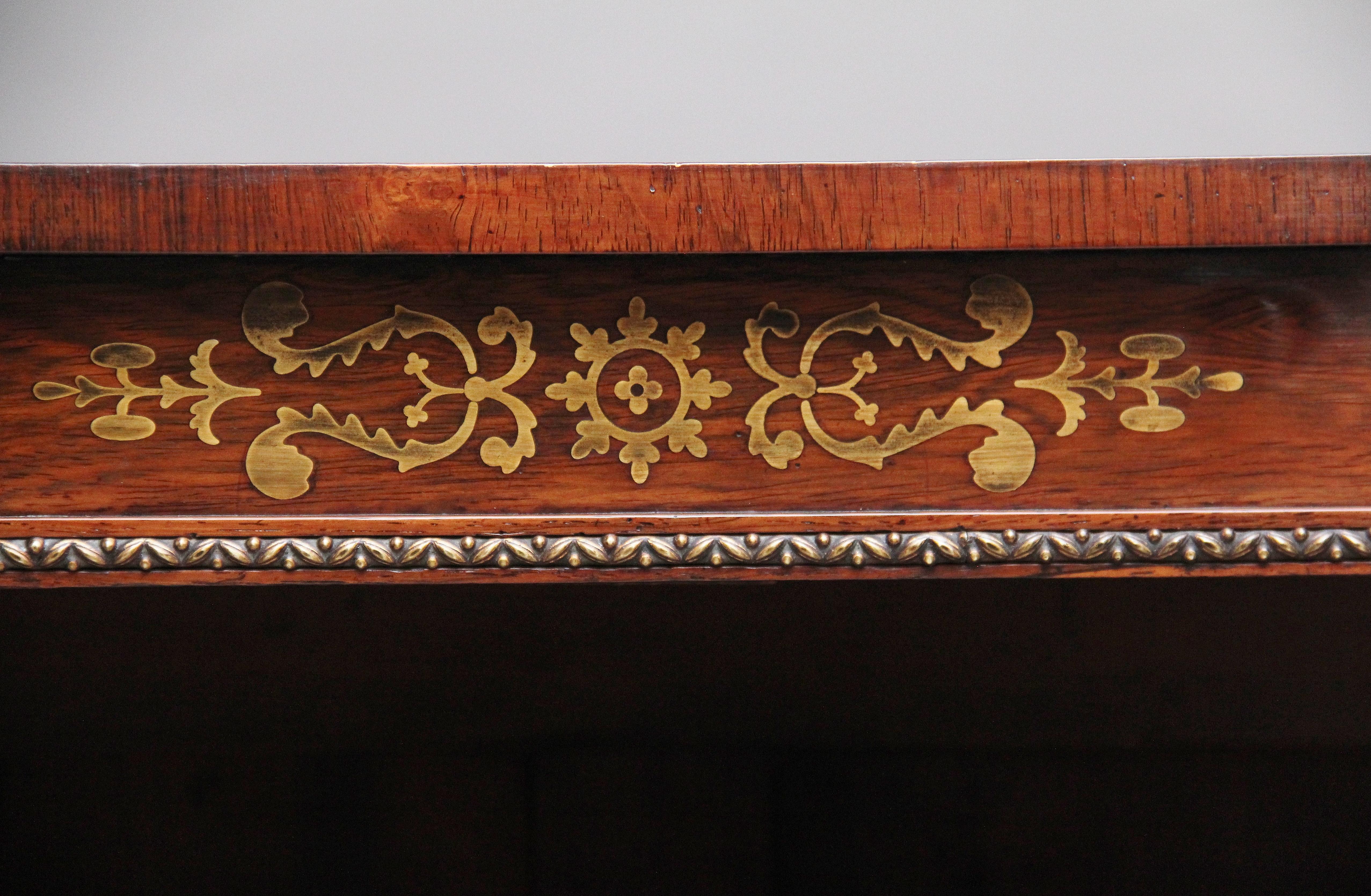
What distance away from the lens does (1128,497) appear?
420 mm

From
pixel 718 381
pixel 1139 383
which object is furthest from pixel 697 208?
pixel 1139 383

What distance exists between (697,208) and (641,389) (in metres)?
0.07

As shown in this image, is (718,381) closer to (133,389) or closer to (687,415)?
(687,415)

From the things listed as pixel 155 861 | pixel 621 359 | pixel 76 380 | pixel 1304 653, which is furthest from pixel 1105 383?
pixel 155 861

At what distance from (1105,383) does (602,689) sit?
0.54 m

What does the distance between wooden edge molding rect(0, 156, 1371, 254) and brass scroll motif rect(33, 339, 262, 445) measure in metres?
0.04

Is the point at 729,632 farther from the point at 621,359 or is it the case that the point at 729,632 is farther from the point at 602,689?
the point at 621,359

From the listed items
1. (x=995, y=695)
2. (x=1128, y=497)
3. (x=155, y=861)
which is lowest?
(x=155, y=861)

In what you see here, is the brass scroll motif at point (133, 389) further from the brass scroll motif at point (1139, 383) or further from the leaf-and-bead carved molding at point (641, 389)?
the brass scroll motif at point (1139, 383)

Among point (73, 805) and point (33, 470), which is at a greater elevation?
point (33, 470)

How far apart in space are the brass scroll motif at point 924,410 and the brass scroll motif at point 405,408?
0.31 feet

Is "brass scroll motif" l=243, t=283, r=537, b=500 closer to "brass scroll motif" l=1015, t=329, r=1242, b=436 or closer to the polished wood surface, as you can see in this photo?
the polished wood surface

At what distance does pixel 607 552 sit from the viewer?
41cm

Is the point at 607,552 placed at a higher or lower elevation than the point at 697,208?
lower
